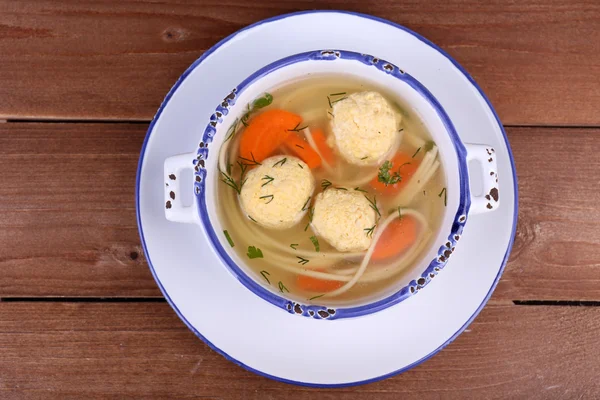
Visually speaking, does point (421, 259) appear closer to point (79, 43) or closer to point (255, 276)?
point (255, 276)

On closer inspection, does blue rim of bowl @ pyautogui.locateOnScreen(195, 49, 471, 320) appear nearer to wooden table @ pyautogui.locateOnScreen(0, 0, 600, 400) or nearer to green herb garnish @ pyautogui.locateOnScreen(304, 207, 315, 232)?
green herb garnish @ pyautogui.locateOnScreen(304, 207, 315, 232)

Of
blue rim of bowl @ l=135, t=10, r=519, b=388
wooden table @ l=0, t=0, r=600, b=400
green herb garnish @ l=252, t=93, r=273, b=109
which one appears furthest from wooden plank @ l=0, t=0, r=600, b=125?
green herb garnish @ l=252, t=93, r=273, b=109

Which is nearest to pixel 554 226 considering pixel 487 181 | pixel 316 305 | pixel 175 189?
pixel 487 181

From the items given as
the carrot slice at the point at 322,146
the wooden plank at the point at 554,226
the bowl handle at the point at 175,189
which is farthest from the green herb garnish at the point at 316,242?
the wooden plank at the point at 554,226

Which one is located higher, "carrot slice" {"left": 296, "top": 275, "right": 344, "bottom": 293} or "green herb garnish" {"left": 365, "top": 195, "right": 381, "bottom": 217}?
"green herb garnish" {"left": 365, "top": 195, "right": 381, "bottom": 217}

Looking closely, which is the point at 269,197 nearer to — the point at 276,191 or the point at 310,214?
the point at 276,191

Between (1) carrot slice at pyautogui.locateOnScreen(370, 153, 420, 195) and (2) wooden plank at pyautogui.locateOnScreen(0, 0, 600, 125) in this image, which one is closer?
(1) carrot slice at pyautogui.locateOnScreen(370, 153, 420, 195)

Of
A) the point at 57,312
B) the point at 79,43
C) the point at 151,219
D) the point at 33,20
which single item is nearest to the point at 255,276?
the point at 151,219
